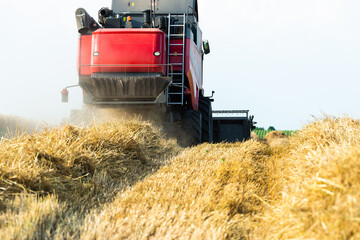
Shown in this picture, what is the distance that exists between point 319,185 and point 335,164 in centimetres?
22

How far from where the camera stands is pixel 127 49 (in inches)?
337

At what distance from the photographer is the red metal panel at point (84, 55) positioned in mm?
9062

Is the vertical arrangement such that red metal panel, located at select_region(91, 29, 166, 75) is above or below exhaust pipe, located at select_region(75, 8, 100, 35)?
below

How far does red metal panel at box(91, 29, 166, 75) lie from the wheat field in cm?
302

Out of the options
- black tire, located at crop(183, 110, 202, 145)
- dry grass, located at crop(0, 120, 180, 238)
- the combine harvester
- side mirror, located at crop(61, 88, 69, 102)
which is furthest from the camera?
side mirror, located at crop(61, 88, 69, 102)

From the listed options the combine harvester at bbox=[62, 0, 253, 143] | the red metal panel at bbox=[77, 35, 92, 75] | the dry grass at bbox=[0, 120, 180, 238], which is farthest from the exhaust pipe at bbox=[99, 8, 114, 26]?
the dry grass at bbox=[0, 120, 180, 238]

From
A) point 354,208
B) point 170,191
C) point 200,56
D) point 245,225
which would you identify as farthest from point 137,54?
point 354,208

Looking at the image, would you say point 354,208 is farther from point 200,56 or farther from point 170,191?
point 200,56

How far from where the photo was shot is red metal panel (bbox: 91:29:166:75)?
8547 mm

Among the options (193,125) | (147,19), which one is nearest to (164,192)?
(193,125)

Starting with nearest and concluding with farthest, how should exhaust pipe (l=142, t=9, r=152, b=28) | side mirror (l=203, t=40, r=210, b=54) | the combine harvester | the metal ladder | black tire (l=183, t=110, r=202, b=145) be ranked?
1. the combine harvester
2. the metal ladder
3. exhaust pipe (l=142, t=9, r=152, b=28)
4. black tire (l=183, t=110, r=202, b=145)
5. side mirror (l=203, t=40, r=210, b=54)

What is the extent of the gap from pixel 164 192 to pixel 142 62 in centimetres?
532

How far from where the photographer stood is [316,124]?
601cm

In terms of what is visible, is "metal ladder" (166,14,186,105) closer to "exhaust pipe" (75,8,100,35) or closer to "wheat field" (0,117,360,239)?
"exhaust pipe" (75,8,100,35)
